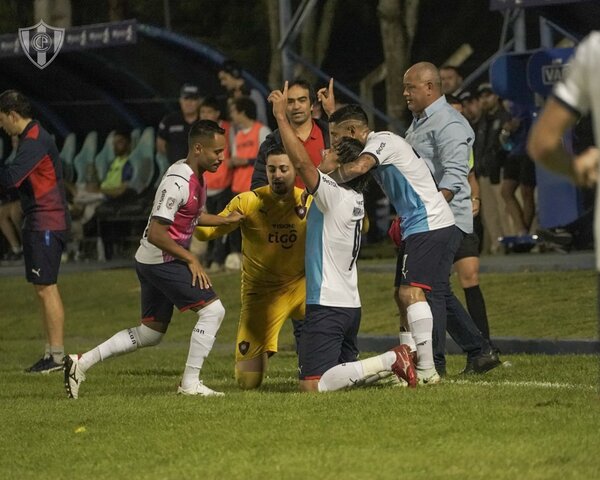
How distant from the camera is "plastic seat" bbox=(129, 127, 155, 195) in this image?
26.2m

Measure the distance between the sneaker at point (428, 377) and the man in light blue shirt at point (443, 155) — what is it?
0.58 meters

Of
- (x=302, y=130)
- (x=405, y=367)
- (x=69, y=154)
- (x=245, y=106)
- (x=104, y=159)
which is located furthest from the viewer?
(x=69, y=154)

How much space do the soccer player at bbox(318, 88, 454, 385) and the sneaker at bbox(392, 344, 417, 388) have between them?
1.08ft

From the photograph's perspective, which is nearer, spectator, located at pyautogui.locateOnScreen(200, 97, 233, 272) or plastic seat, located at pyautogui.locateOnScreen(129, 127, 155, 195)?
spectator, located at pyautogui.locateOnScreen(200, 97, 233, 272)

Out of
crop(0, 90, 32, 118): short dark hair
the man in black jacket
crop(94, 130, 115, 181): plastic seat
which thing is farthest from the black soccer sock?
crop(94, 130, 115, 181): plastic seat

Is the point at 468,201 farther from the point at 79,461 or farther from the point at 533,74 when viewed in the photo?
the point at 533,74

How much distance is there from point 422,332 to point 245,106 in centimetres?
878

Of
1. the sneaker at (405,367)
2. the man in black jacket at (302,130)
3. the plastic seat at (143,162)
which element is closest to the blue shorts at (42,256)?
the man in black jacket at (302,130)

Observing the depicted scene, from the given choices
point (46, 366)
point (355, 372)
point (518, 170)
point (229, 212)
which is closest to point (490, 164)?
point (518, 170)

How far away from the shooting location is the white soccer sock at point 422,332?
36.7ft

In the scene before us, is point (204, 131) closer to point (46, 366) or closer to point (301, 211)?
point (301, 211)

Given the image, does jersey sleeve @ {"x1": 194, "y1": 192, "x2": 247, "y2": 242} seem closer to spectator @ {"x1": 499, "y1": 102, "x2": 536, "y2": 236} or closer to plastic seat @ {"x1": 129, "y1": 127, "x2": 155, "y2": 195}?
spectator @ {"x1": 499, "y1": 102, "x2": 536, "y2": 236}

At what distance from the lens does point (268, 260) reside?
39.1 feet

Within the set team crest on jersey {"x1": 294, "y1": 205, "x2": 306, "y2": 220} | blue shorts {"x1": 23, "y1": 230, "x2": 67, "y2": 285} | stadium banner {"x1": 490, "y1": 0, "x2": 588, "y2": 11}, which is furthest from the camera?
stadium banner {"x1": 490, "y1": 0, "x2": 588, "y2": 11}
